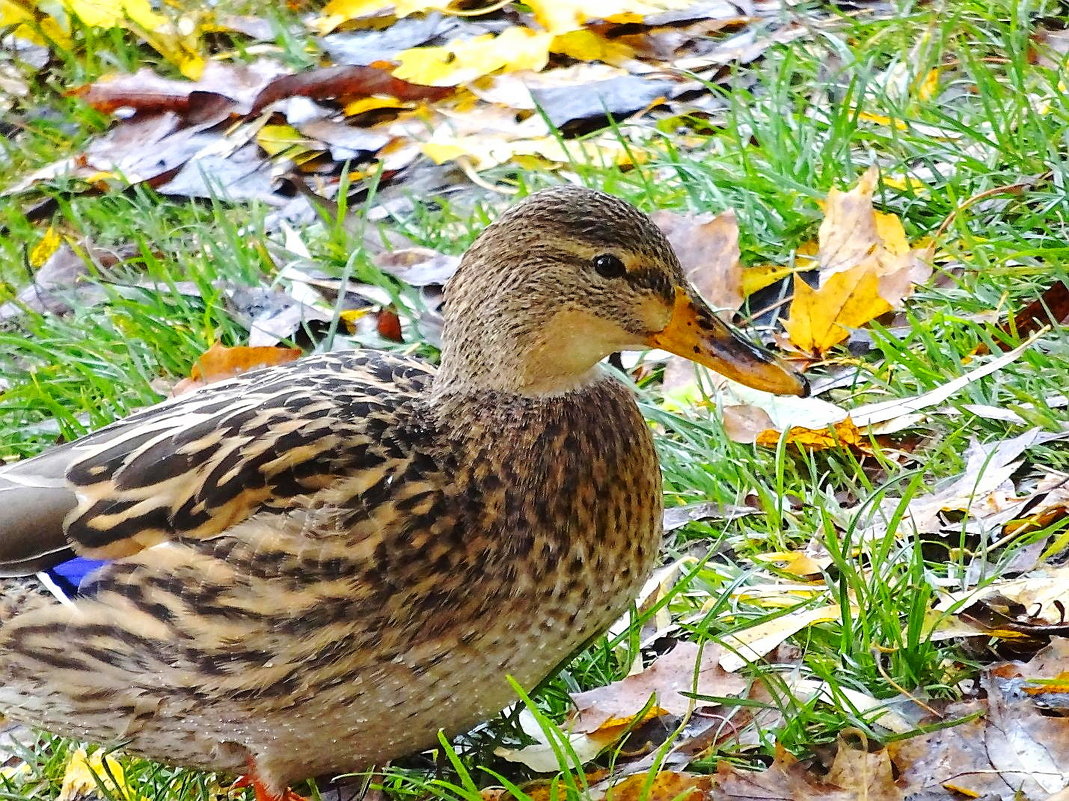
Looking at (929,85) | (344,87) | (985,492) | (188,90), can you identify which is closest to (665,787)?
(985,492)

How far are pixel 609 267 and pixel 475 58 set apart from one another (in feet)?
9.42

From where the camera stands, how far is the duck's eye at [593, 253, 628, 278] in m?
2.61

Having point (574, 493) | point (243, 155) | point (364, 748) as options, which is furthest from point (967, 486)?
point (243, 155)

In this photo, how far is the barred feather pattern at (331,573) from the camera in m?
2.42

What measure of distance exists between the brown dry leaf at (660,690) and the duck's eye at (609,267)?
2.29 feet

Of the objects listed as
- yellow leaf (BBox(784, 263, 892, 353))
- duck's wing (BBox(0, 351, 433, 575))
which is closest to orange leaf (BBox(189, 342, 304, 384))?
duck's wing (BBox(0, 351, 433, 575))

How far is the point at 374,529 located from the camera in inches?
96.0

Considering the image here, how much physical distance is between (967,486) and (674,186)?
1.65 meters

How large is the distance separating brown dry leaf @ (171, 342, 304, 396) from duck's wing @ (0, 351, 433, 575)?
1.06 m

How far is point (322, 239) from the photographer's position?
175 inches

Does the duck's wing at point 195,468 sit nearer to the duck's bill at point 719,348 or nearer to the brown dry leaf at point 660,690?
the duck's bill at point 719,348

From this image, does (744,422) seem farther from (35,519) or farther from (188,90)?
(188,90)

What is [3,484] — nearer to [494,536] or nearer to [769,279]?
[494,536]

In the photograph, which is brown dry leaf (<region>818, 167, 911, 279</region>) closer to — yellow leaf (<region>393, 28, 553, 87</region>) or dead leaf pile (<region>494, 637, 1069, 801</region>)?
dead leaf pile (<region>494, 637, 1069, 801</region>)
